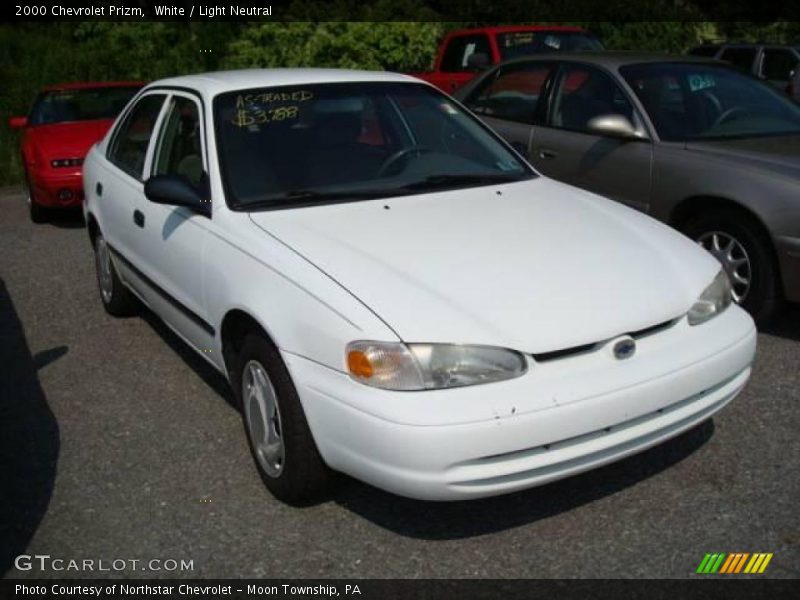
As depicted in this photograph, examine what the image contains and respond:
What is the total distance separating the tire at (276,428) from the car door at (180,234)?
40 cm

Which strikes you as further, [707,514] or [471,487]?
[707,514]

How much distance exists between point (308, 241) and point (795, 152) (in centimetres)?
315

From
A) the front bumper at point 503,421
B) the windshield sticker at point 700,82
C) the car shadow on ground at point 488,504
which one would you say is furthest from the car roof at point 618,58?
the front bumper at point 503,421

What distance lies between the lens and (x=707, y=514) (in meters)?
3.22

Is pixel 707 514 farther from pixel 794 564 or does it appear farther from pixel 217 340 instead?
pixel 217 340

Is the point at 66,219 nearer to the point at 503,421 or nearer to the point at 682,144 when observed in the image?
the point at 682,144

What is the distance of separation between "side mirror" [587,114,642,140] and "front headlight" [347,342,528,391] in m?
3.13

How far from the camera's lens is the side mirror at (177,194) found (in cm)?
377

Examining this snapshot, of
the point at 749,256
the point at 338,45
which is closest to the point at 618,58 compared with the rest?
the point at 749,256

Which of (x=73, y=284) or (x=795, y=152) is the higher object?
(x=795, y=152)

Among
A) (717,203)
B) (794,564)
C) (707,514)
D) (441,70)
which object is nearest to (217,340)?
(707,514)

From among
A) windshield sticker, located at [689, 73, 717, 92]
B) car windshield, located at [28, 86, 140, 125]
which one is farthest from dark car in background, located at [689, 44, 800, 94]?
car windshield, located at [28, 86, 140, 125]

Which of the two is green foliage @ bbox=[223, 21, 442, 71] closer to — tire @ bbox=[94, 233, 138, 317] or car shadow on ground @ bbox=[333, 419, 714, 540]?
tire @ bbox=[94, 233, 138, 317]

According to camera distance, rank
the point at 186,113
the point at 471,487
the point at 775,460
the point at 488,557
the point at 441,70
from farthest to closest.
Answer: the point at 441,70, the point at 186,113, the point at 775,460, the point at 488,557, the point at 471,487
